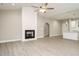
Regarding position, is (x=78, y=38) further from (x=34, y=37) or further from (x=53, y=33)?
(x=53, y=33)

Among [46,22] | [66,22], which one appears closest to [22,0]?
[46,22]

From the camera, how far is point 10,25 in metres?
9.17

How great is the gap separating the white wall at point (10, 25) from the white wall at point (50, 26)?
3.41 metres

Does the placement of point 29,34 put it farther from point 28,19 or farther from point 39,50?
point 39,50

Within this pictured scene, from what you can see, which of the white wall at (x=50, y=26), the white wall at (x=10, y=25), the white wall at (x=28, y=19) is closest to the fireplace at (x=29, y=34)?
the white wall at (x=28, y=19)

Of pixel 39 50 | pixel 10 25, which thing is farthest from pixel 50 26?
pixel 39 50

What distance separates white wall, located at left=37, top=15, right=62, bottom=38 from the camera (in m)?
12.5

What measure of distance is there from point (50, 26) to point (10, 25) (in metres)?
7.14

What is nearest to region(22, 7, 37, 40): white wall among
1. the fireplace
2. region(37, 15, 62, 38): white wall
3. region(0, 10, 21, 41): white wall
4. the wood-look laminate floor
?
the fireplace

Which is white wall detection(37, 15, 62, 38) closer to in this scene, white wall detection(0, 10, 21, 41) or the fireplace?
the fireplace

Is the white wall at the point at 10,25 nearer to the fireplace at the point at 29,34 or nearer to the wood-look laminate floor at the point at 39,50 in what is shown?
the fireplace at the point at 29,34

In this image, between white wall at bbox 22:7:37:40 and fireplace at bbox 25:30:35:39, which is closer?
white wall at bbox 22:7:37:40

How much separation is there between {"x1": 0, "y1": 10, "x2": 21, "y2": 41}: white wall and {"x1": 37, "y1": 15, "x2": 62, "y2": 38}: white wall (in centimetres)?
341

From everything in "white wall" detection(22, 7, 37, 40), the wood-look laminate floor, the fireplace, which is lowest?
the wood-look laminate floor
